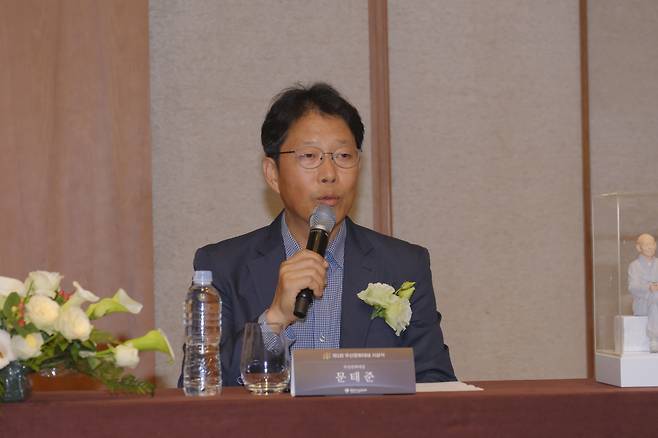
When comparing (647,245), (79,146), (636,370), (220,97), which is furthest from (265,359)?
(220,97)

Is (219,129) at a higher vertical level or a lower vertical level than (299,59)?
lower

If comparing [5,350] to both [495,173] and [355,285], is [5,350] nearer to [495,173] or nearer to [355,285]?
[355,285]

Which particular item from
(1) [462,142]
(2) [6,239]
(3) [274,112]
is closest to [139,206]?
(2) [6,239]

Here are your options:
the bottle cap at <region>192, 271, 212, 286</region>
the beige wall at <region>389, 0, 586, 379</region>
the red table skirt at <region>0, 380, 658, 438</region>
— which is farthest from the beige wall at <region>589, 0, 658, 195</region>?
the bottle cap at <region>192, 271, 212, 286</region>

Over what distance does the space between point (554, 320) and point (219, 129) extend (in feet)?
5.51

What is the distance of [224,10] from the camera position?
369 cm

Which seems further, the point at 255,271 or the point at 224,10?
the point at 224,10

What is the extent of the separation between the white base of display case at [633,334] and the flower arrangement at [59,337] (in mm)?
945

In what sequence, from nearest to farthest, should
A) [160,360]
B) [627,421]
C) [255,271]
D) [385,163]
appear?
1. [627,421]
2. [255,271]
3. [160,360]
4. [385,163]

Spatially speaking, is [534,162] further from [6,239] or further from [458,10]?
[6,239]

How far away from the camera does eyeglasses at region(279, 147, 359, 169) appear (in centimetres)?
268

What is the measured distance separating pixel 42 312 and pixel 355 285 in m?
1.29

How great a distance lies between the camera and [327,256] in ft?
9.24

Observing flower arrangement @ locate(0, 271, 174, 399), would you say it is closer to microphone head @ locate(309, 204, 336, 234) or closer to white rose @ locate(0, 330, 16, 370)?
white rose @ locate(0, 330, 16, 370)
